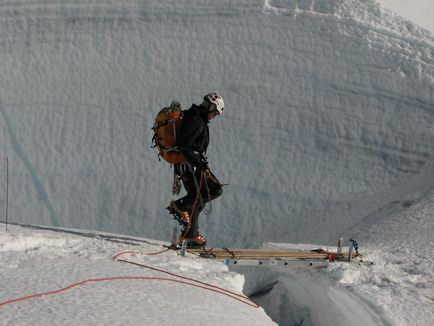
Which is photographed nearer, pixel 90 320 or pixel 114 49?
pixel 90 320

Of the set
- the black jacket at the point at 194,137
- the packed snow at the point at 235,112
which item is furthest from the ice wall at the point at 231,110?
the black jacket at the point at 194,137

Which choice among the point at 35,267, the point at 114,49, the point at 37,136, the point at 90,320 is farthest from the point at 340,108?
the point at 90,320

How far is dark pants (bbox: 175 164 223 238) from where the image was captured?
7125 millimetres

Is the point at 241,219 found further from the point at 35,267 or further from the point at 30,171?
the point at 35,267

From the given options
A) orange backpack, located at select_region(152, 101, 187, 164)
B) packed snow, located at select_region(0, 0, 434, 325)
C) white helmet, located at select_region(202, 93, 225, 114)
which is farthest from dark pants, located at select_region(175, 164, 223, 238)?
packed snow, located at select_region(0, 0, 434, 325)

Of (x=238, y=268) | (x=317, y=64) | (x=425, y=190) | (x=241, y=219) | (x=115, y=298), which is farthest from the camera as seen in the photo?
(x=317, y=64)

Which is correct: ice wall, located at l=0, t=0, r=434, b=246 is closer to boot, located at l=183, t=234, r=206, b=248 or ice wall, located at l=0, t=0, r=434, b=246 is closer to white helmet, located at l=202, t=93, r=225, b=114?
boot, located at l=183, t=234, r=206, b=248

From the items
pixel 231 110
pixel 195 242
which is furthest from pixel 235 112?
pixel 195 242

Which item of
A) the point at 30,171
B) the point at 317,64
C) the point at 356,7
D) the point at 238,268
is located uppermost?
the point at 356,7

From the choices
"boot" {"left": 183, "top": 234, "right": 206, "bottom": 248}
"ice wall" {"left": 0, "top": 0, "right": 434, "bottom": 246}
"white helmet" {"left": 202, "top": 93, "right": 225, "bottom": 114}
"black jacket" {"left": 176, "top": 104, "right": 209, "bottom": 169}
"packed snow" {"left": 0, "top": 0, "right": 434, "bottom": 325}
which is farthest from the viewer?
"ice wall" {"left": 0, "top": 0, "right": 434, "bottom": 246}

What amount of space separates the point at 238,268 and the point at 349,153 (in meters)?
3.72

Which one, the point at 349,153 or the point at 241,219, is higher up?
the point at 349,153

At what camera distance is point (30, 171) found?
1213cm

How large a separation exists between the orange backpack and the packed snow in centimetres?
302
